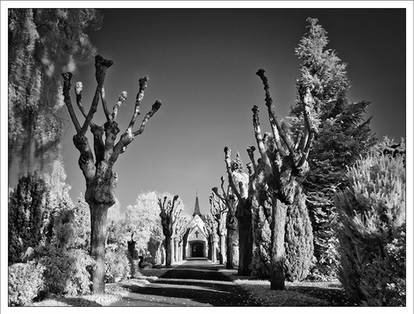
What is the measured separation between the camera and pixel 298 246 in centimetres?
1477

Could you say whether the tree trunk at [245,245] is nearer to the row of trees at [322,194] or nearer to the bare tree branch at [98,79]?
the row of trees at [322,194]

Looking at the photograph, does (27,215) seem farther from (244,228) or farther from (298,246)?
(244,228)

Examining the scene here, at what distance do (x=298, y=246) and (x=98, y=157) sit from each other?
27.4 ft

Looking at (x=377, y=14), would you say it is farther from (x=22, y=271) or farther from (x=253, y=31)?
(x=22, y=271)

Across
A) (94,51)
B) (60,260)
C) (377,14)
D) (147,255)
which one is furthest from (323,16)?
Result: (147,255)

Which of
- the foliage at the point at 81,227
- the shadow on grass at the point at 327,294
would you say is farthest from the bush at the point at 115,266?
the shadow on grass at the point at 327,294

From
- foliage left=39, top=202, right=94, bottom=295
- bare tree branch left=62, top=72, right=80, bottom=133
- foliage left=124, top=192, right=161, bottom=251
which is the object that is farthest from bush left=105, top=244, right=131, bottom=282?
foliage left=124, top=192, right=161, bottom=251

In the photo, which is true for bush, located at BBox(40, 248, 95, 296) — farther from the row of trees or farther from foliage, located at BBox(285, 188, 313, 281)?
foliage, located at BBox(285, 188, 313, 281)

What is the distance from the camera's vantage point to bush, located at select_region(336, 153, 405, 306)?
25.8ft

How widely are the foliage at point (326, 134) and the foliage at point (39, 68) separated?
9.67 meters

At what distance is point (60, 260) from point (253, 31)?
8.94 m

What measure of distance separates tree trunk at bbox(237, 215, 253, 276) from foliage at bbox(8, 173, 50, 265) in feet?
35.2
